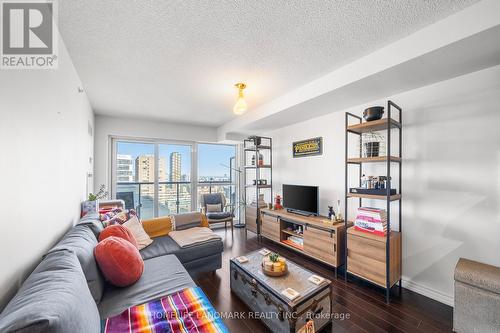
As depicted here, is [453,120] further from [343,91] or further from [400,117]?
[343,91]

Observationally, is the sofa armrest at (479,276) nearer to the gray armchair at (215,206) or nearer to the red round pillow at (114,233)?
the red round pillow at (114,233)

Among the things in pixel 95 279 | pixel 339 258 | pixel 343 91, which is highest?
pixel 343 91

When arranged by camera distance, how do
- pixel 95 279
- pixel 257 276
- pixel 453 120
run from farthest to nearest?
pixel 453 120 → pixel 257 276 → pixel 95 279

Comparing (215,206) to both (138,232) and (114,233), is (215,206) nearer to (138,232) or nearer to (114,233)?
(138,232)

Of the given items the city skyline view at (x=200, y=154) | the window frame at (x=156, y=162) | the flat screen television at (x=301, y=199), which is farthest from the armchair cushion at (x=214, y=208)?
the flat screen television at (x=301, y=199)

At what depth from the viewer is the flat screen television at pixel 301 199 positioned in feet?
10.6

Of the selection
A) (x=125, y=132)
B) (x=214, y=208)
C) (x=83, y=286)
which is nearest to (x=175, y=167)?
(x=125, y=132)

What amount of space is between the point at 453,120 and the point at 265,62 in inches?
77.6

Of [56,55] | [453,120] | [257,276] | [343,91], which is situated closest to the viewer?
[56,55]

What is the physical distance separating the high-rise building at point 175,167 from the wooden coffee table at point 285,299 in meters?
3.18

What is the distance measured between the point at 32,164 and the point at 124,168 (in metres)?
3.24

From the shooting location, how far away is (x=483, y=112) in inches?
74.2

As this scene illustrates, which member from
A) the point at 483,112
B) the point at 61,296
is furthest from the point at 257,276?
the point at 483,112

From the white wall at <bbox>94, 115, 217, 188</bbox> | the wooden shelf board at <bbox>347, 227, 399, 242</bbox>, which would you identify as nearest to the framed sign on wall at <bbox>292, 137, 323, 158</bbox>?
the wooden shelf board at <bbox>347, 227, 399, 242</bbox>
